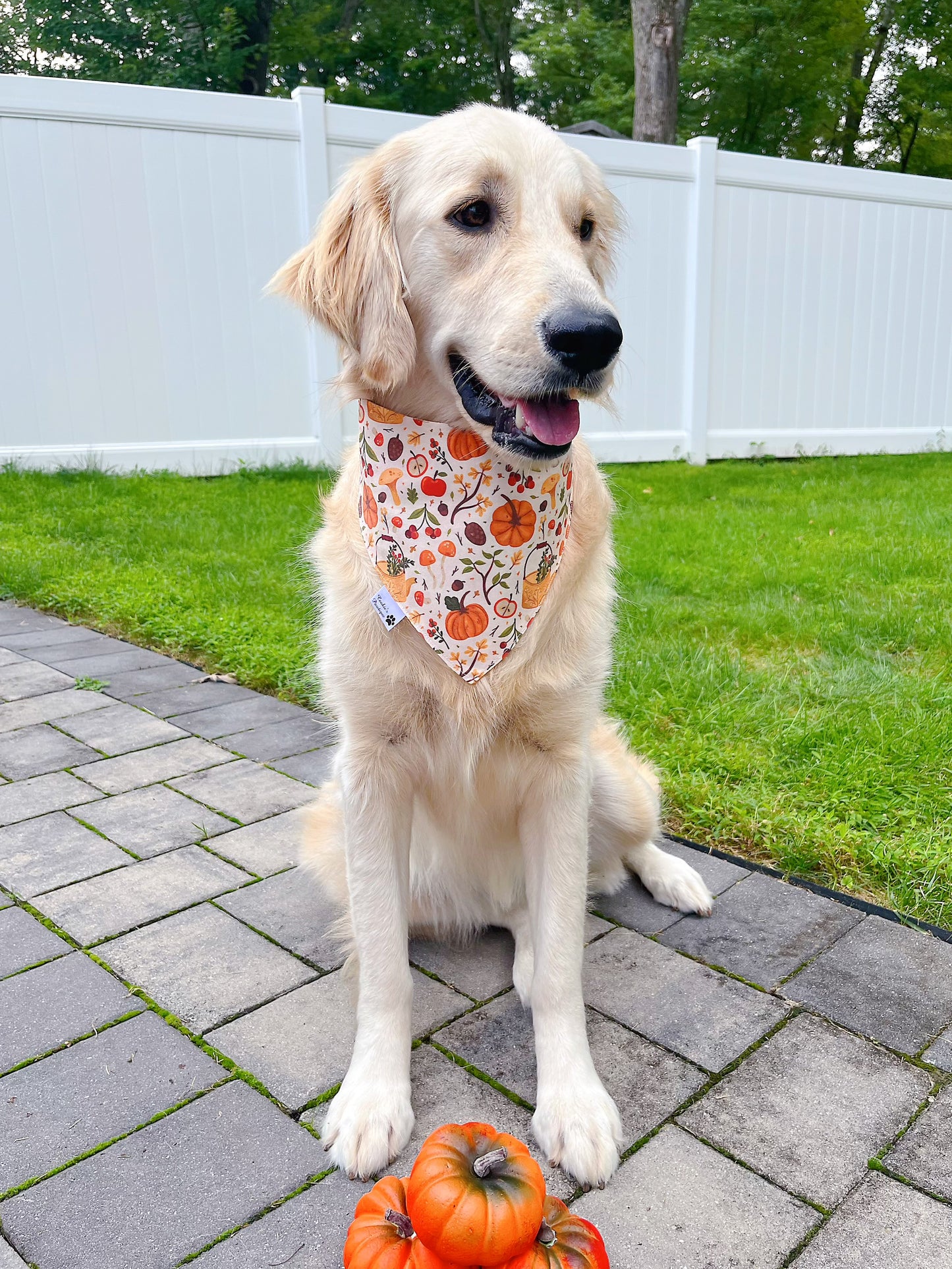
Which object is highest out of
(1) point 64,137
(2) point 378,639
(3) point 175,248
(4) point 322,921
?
(1) point 64,137

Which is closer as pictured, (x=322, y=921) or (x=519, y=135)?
(x=519, y=135)

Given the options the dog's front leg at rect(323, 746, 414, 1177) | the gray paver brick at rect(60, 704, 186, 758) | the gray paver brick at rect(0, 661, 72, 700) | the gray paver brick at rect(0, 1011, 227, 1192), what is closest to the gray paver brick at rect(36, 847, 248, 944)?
the gray paver brick at rect(0, 1011, 227, 1192)

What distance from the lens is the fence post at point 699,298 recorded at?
8.23 metres

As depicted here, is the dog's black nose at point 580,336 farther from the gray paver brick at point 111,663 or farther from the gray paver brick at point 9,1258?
the gray paver brick at point 111,663

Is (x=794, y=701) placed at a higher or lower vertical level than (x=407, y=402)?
lower

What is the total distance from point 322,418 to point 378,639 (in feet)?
19.9

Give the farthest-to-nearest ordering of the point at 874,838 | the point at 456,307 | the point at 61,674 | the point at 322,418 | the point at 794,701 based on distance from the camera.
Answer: the point at 322,418
the point at 61,674
the point at 794,701
the point at 874,838
the point at 456,307

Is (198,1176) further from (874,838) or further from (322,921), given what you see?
(874,838)

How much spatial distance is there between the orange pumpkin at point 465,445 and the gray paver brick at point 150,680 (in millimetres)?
2264

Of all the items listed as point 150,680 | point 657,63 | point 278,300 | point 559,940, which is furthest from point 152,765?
point 657,63

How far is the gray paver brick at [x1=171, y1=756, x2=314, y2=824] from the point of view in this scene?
9.39ft

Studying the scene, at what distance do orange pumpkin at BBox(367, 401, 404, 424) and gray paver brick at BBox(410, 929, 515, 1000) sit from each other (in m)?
1.19

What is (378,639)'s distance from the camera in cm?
185

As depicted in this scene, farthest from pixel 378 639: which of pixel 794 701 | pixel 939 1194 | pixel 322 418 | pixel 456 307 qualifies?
pixel 322 418
